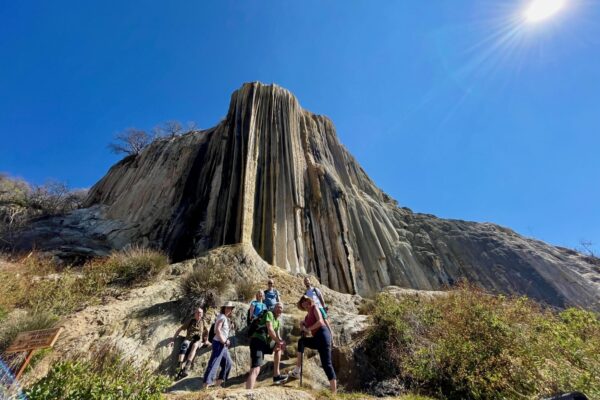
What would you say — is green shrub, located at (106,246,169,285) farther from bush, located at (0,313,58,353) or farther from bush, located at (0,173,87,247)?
bush, located at (0,173,87,247)

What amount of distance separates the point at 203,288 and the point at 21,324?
394cm

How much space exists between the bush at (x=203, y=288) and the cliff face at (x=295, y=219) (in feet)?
17.3

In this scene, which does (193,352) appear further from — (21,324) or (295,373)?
(21,324)

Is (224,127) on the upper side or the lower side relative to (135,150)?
lower

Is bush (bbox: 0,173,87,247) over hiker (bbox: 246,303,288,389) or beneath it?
over

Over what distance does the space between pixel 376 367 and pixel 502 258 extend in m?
20.8

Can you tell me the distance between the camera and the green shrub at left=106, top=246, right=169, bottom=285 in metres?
9.95

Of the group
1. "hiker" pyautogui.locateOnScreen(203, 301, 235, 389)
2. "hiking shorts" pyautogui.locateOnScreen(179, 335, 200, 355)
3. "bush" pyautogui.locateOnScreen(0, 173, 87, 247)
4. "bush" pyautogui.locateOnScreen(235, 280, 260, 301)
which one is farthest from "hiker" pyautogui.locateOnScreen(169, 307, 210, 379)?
"bush" pyautogui.locateOnScreen(0, 173, 87, 247)

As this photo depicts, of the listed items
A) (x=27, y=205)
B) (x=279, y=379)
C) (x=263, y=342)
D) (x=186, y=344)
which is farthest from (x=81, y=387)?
(x=27, y=205)

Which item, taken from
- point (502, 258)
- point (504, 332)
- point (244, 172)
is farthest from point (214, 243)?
point (502, 258)

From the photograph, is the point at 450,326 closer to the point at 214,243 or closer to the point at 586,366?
the point at 586,366

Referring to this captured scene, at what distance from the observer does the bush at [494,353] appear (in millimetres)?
4473

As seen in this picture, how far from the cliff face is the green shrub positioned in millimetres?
4715

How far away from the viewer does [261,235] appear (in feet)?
53.7
